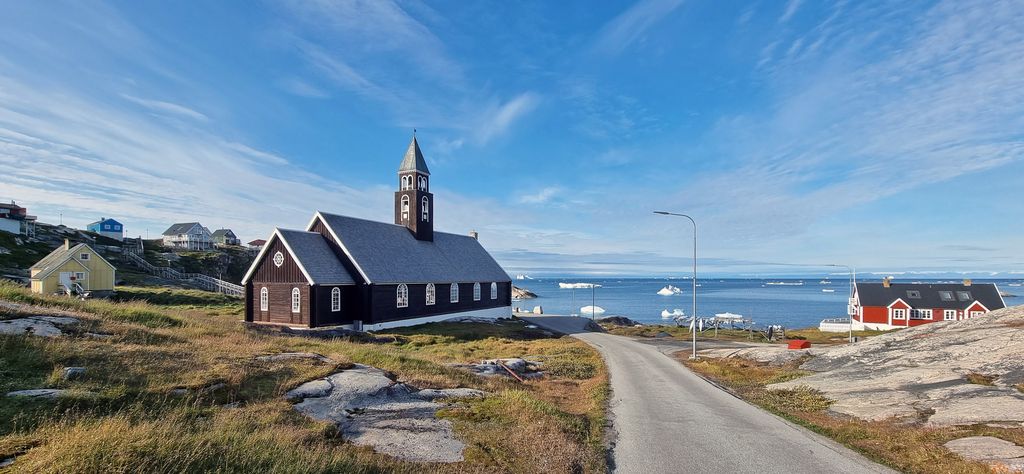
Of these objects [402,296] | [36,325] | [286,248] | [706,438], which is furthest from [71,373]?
[402,296]

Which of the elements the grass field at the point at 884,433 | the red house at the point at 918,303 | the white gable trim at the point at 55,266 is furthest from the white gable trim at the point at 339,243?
the red house at the point at 918,303

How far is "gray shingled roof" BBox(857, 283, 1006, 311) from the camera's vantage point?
69.8 metres

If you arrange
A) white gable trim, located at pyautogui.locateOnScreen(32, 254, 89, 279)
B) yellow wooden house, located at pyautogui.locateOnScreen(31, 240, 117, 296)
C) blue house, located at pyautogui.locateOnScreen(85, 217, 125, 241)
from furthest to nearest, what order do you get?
blue house, located at pyautogui.locateOnScreen(85, 217, 125, 241) < yellow wooden house, located at pyautogui.locateOnScreen(31, 240, 117, 296) < white gable trim, located at pyautogui.locateOnScreen(32, 254, 89, 279)

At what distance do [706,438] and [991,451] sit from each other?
603 centimetres

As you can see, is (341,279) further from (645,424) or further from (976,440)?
(976,440)

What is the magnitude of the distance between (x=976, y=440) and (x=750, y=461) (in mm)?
5886

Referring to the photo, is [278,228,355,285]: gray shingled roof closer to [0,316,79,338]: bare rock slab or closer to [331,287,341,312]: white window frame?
[331,287,341,312]: white window frame

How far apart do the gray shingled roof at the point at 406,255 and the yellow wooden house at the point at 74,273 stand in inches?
902

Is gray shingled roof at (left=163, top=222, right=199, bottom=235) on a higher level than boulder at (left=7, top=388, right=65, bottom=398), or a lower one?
higher

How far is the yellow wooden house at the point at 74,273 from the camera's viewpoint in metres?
43.4

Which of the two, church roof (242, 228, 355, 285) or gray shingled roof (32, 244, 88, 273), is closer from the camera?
church roof (242, 228, 355, 285)

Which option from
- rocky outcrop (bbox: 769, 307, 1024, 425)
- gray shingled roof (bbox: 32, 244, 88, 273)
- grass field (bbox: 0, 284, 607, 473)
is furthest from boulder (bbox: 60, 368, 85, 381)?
gray shingled roof (bbox: 32, 244, 88, 273)

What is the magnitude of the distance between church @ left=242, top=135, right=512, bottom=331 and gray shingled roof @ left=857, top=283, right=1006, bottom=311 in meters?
61.8

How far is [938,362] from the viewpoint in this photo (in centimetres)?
2042
